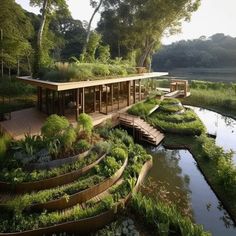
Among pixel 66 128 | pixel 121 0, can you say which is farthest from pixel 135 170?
pixel 121 0

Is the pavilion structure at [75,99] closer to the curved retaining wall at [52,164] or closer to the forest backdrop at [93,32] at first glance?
the forest backdrop at [93,32]

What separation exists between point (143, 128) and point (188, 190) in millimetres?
6074

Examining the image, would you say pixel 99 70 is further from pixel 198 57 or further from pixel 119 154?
pixel 198 57

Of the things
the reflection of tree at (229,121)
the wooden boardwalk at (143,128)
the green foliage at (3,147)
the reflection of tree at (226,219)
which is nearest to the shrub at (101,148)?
the green foliage at (3,147)

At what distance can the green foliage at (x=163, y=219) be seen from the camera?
7195mm

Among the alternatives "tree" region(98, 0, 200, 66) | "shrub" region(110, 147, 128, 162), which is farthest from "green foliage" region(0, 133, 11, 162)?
"tree" region(98, 0, 200, 66)

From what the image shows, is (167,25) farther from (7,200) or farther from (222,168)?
(7,200)

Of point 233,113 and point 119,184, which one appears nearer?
point 119,184

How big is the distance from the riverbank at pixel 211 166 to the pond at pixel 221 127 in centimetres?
166

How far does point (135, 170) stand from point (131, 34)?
79.0 feet

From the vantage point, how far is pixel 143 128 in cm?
1608

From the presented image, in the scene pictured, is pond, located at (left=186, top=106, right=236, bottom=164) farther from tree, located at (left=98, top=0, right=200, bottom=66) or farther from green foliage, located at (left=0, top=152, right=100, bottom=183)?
tree, located at (left=98, top=0, right=200, bottom=66)

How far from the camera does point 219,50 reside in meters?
71.8

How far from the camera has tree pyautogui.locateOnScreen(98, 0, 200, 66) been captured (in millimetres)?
26984
